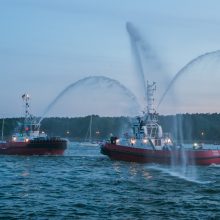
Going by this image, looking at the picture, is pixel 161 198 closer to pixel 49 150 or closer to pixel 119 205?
pixel 119 205

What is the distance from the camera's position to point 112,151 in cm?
6266

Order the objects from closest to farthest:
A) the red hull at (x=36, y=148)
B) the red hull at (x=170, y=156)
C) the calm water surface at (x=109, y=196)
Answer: the calm water surface at (x=109, y=196) < the red hull at (x=170, y=156) < the red hull at (x=36, y=148)

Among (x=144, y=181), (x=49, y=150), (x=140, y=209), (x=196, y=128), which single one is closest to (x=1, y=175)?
(x=144, y=181)

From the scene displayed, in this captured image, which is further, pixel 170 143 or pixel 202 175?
pixel 170 143

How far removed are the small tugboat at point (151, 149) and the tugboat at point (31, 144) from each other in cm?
1493

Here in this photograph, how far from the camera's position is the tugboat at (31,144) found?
77312 mm

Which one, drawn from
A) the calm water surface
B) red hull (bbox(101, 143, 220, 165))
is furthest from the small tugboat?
the calm water surface

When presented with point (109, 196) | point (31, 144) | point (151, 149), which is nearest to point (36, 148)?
point (31, 144)

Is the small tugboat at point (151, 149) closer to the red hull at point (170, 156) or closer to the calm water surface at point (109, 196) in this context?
the red hull at point (170, 156)

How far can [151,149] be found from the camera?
2344 inches

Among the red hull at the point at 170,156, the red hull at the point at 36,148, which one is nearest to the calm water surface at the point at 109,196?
the red hull at the point at 170,156

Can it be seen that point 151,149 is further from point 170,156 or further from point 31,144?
Result: point 31,144

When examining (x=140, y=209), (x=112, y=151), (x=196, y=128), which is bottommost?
(x=140, y=209)

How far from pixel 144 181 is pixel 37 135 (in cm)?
4363
